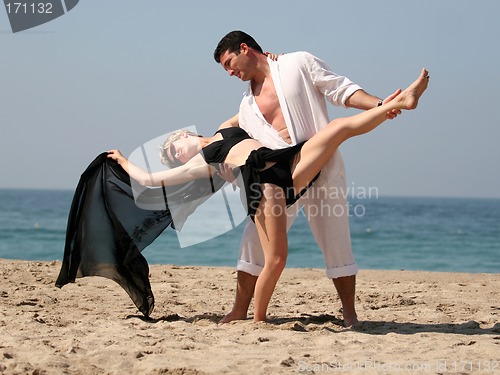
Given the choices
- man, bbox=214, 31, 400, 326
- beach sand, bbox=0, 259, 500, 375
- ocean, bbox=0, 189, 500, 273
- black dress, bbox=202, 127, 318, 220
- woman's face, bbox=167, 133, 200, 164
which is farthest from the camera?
ocean, bbox=0, 189, 500, 273

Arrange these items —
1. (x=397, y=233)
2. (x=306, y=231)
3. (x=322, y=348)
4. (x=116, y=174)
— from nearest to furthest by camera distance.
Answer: (x=322, y=348) → (x=116, y=174) → (x=306, y=231) → (x=397, y=233)

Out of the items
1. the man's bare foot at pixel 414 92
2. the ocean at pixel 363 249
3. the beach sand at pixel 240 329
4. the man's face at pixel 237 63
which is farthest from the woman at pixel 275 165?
the ocean at pixel 363 249

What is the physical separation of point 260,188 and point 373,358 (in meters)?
1.42

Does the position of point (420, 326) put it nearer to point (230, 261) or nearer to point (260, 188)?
point (260, 188)

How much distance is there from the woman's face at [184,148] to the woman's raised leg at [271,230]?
70 centimetres

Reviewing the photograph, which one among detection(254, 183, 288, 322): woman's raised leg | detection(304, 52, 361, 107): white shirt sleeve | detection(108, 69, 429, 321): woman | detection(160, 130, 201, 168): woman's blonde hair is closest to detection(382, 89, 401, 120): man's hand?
detection(108, 69, 429, 321): woman

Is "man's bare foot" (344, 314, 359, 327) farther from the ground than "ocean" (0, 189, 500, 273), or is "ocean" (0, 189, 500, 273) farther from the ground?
"man's bare foot" (344, 314, 359, 327)

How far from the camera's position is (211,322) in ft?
18.0

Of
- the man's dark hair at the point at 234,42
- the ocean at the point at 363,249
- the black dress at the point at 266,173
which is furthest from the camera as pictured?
the ocean at the point at 363,249

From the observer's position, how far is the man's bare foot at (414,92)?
4.77 m

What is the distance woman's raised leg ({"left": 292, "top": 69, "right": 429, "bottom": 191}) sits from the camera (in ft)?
15.8

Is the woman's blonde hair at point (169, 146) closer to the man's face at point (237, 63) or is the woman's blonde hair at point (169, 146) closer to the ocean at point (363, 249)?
the man's face at point (237, 63)

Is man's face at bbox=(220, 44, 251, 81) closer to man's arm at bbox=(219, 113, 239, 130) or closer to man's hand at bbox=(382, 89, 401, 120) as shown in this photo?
man's arm at bbox=(219, 113, 239, 130)

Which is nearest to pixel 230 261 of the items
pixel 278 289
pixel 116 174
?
pixel 278 289
